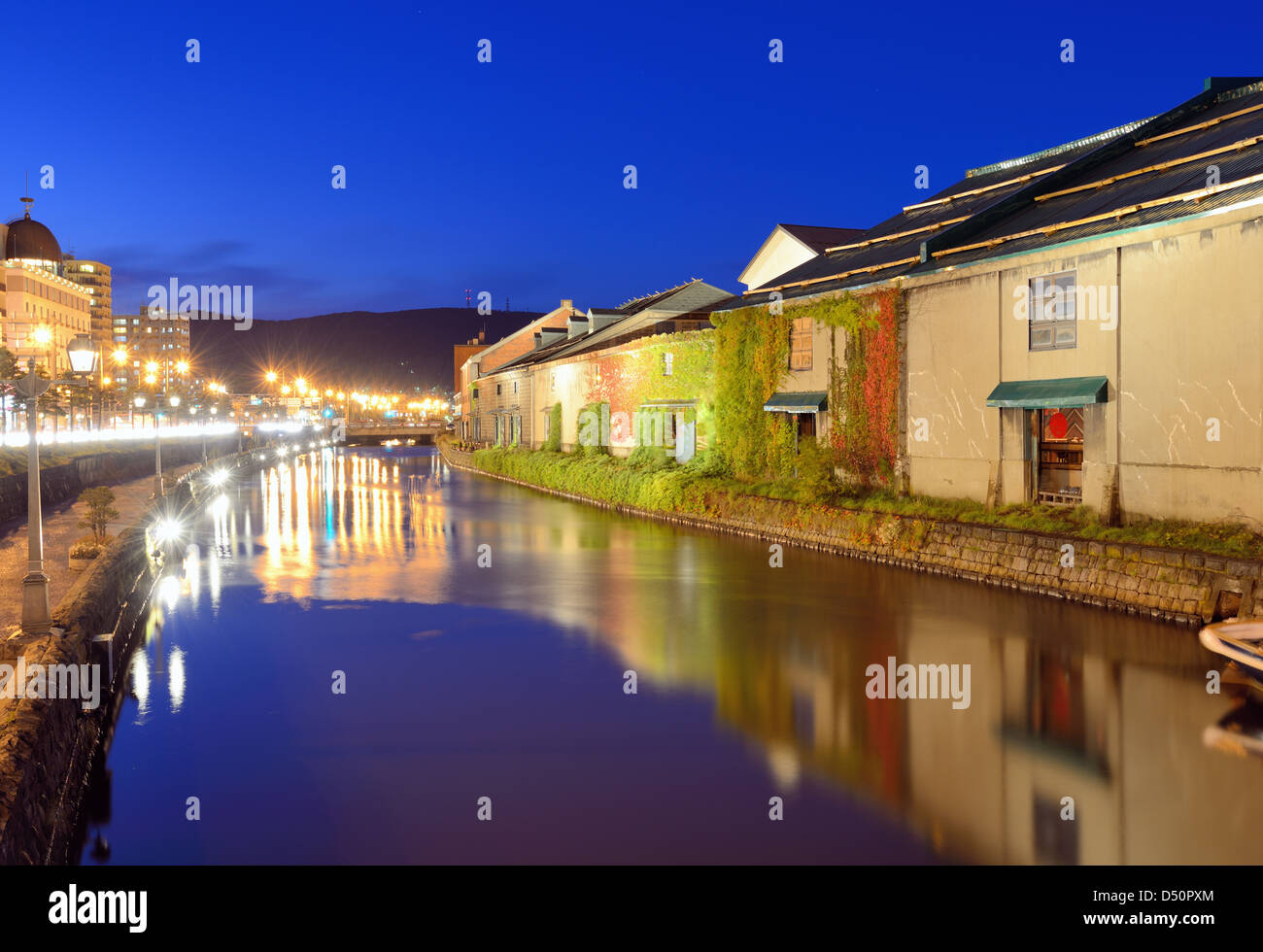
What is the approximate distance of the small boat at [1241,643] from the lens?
10969 mm

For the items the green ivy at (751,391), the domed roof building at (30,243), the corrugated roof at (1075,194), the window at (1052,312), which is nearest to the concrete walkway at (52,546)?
the green ivy at (751,391)

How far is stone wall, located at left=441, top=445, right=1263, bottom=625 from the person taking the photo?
45.7ft

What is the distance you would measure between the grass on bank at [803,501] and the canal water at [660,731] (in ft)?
5.51

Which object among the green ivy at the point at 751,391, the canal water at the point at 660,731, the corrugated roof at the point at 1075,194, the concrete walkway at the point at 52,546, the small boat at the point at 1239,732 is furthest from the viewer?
the green ivy at the point at 751,391

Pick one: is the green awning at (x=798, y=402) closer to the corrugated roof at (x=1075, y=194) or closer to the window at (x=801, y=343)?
the window at (x=801, y=343)

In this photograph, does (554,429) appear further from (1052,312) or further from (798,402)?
(1052,312)

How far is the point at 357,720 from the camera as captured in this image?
11.0 m

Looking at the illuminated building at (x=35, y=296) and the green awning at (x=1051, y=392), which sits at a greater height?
the illuminated building at (x=35, y=296)

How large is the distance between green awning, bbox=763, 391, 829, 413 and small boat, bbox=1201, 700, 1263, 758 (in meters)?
17.5

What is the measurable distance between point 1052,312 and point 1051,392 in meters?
1.60

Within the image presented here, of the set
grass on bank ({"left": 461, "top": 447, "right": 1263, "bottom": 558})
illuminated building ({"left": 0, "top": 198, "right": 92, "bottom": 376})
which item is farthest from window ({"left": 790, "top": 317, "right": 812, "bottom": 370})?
illuminated building ({"left": 0, "top": 198, "right": 92, "bottom": 376})

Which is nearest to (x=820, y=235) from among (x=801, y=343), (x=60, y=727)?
(x=801, y=343)

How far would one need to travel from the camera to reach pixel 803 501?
25281 mm
